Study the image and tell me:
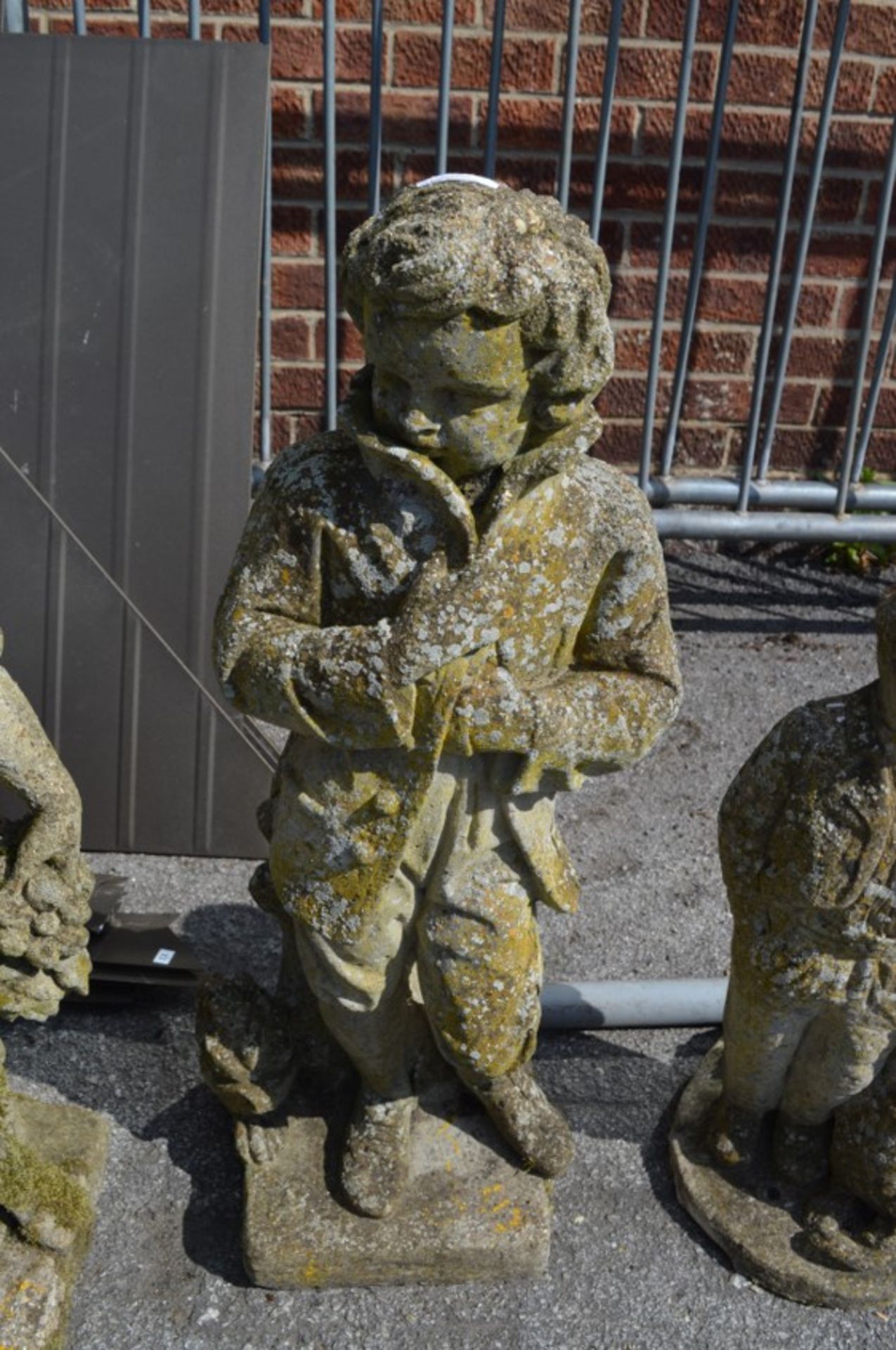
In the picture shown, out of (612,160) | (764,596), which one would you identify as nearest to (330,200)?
(612,160)

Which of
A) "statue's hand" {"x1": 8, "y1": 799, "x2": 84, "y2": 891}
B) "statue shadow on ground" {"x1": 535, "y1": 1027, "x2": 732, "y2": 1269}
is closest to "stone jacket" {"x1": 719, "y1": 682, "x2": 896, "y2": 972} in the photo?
"statue shadow on ground" {"x1": 535, "y1": 1027, "x2": 732, "y2": 1269}

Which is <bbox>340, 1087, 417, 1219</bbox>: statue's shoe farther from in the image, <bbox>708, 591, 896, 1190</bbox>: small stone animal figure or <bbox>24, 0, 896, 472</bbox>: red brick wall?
<bbox>24, 0, 896, 472</bbox>: red brick wall

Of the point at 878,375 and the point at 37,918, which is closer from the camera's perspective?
the point at 37,918

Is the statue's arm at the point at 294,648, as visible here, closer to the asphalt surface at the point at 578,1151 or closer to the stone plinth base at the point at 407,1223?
the stone plinth base at the point at 407,1223

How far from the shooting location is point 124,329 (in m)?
4.23

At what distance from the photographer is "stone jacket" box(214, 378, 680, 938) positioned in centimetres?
247

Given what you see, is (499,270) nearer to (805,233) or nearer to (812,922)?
(812,922)

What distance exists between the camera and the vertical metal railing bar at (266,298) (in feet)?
15.8

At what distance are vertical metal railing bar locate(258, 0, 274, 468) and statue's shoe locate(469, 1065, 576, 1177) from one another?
3059 mm

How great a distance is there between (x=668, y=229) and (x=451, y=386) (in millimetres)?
3246

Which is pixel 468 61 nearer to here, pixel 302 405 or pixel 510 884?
pixel 302 405

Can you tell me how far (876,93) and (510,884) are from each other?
4092 millimetres

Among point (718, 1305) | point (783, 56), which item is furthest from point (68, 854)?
point (783, 56)

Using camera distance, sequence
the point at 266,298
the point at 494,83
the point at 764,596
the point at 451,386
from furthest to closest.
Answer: the point at 764,596 < the point at 266,298 < the point at 494,83 < the point at 451,386
